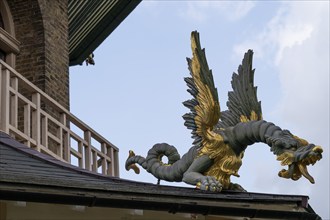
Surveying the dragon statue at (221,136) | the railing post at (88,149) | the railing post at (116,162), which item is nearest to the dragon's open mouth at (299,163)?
the dragon statue at (221,136)

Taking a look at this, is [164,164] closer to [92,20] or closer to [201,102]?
[201,102]

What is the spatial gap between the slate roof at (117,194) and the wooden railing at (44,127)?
242 centimetres

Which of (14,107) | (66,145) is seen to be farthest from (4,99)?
(66,145)

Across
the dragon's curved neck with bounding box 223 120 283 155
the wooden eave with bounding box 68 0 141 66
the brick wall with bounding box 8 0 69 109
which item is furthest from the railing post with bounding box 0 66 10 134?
the wooden eave with bounding box 68 0 141 66

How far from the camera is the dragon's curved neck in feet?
38.4

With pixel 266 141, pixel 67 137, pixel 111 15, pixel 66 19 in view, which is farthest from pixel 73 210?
pixel 111 15

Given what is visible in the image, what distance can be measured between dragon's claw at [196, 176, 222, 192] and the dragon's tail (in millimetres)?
668

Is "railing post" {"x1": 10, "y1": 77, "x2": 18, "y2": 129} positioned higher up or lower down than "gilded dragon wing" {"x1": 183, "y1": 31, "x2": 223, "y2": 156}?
higher up

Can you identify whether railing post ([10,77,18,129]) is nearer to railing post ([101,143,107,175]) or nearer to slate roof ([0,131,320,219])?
slate roof ([0,131,320,219])

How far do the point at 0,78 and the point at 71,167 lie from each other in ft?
8.51

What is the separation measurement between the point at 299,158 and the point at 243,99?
124cm

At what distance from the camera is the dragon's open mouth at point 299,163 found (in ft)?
37.0

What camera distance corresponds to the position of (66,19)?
19.7 m

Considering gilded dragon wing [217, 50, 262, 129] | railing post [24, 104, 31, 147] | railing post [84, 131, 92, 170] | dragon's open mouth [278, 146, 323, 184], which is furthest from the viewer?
railing post [84, 131, 92, 170]
